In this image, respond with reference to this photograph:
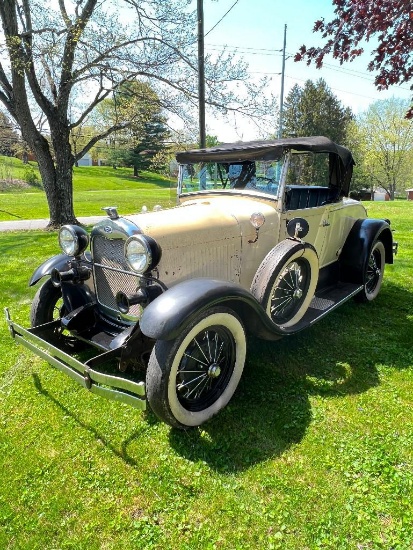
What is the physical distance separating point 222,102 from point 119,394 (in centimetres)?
990

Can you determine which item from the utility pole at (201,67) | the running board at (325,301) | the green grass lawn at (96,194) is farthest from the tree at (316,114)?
the running board at (325,301)

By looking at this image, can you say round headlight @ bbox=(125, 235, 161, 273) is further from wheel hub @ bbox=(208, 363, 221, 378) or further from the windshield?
the windshield

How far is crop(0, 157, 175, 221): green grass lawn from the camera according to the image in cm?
1770

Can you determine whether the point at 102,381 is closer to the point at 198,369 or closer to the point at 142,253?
the point at 198,369

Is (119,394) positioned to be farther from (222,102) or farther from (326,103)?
(326,103)

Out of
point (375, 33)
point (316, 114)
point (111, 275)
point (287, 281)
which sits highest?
point (316, 114)

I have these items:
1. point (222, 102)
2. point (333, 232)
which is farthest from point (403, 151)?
point (333, 232)

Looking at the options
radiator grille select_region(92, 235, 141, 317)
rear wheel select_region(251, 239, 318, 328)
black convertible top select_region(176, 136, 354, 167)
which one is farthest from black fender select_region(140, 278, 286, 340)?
black convertible top select_region(176, 136, 354, 167)

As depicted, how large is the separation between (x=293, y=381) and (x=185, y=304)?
1.47 metres

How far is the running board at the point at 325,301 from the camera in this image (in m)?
3.65

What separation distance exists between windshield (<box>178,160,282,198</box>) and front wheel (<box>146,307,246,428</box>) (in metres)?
1.62

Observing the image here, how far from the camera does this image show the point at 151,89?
36.3 ft

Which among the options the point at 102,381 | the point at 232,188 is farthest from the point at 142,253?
the point at 232,188

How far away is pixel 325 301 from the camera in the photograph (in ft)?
14.0
